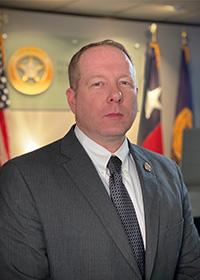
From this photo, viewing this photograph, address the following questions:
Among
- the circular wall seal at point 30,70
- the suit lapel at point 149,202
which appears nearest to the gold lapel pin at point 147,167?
the suit lapel at point 149,202

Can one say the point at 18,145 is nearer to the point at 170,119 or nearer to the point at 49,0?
the point at 49,0

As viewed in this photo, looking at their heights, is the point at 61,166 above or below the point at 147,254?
above

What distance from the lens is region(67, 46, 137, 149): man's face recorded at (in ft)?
4.37

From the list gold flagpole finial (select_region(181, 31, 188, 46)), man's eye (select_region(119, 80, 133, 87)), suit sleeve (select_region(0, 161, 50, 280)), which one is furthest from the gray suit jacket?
gold flagpole finial (select_region(181, 31, 188, 46))

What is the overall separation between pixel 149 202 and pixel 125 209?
0.08 m

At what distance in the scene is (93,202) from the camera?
132 centimetres

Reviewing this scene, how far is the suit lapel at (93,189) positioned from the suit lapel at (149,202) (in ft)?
0.18

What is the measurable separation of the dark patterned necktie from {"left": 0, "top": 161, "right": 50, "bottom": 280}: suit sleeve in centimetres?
22

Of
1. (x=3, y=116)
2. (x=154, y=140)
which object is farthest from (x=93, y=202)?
(x=154, y=140)

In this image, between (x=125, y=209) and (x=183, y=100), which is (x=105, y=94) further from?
(x=183, y=100)

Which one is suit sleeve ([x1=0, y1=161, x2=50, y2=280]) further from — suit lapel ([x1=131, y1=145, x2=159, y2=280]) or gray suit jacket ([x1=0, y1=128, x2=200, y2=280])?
suit lapel ([x1=131, y1=145, x2=159, y2=280])

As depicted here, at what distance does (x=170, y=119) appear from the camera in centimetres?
585

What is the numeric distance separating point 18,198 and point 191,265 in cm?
56

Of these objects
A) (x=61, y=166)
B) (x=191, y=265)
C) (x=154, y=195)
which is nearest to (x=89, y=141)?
(x=61, y=166)
